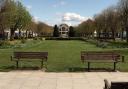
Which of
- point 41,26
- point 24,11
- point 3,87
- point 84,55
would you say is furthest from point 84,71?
point 41,26

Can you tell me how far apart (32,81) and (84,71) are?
3.90m

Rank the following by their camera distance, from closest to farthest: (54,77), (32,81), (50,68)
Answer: (32,81), (54,77), (50,68)

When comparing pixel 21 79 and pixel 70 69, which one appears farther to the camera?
pixel 70 69

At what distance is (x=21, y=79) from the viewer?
46.0 feet

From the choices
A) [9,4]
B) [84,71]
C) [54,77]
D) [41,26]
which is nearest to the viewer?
[54,77]

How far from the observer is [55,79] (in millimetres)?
14094

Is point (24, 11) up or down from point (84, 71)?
up

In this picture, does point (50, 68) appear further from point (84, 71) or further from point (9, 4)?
point (9, 4)

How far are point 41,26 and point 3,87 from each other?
466 ft

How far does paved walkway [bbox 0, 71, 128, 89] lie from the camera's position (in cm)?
1248

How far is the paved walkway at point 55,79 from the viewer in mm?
12477

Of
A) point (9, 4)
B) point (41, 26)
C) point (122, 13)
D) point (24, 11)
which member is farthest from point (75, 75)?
point (41, 26)

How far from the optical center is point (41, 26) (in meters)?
154

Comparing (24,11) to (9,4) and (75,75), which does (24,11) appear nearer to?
(9,4)
